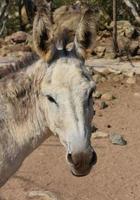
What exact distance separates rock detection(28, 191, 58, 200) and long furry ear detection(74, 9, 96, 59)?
2.43 metres

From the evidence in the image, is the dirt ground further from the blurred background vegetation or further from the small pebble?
the blurred background vegetation

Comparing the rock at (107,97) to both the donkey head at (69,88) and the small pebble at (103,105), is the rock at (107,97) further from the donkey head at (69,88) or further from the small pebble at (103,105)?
the donkey head at (69,88)

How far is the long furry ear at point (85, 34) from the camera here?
4.21 meters

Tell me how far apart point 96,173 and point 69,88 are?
3.21 m

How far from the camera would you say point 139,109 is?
30.1ft

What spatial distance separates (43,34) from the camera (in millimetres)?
4047

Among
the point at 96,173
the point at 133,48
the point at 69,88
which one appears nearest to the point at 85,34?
the point at 69,88

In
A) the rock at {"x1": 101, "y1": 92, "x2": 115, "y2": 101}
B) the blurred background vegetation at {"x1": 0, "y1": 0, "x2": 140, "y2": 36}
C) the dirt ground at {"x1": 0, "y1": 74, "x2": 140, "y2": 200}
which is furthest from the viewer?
the blurred background vegetation at {"x1": 0, "y1": 0, "x2": 140, "y2": 36}

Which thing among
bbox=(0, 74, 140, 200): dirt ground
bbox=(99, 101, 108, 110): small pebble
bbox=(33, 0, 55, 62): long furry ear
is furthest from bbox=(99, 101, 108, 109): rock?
bbox=(33, 0, 55, 62): long furry ear

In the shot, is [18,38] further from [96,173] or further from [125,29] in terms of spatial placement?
[96,173]

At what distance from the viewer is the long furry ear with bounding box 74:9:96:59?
13.8 feet

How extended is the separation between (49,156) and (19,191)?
1.21m

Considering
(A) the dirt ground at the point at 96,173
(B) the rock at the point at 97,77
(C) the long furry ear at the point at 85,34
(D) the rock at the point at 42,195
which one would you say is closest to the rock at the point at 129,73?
(B) the rock at the point at 97,77

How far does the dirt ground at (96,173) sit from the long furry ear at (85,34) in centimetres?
254
